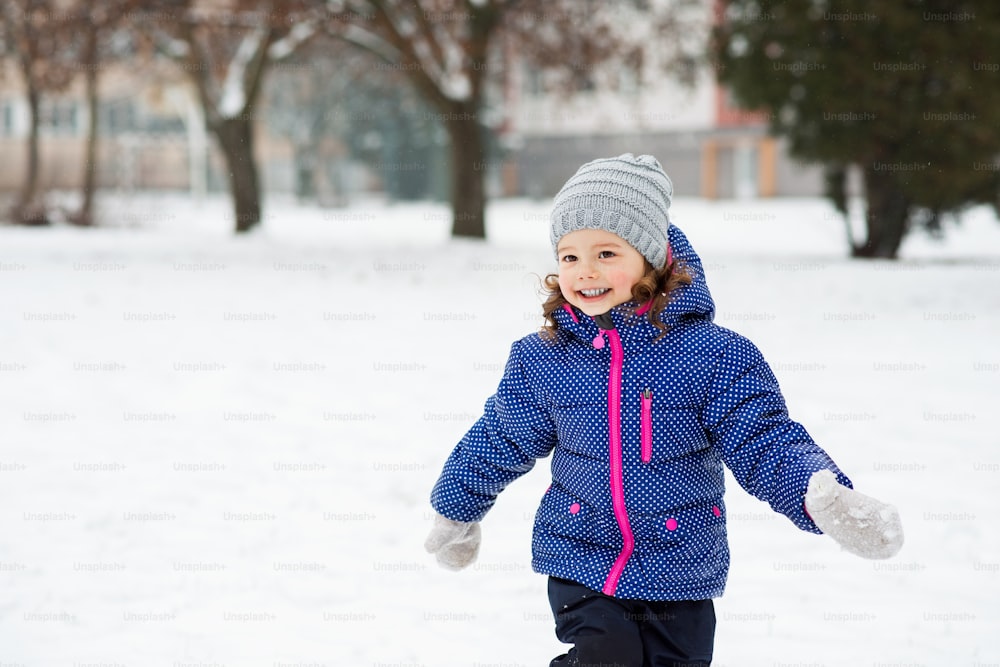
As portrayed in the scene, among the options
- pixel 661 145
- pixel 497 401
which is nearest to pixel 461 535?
pixel 497 401

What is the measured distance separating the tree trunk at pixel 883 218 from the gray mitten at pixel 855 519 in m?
15.3

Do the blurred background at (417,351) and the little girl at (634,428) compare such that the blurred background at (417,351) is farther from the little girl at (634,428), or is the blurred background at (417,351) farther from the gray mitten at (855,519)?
the gray mitten at (855,519)

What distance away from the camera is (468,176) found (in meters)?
20.3

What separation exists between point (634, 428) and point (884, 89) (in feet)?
44.4

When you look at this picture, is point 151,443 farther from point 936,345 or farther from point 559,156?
point 559,156

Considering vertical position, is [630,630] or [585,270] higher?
Result: [585,270]

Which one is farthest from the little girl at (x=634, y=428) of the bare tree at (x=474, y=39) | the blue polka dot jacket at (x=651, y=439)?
the bare tree at (x=474, y=39)

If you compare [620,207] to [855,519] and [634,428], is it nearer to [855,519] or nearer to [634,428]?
[634,428]

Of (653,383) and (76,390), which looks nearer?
(653,383)

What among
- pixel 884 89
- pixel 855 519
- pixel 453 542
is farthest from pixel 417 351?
pixel 884 89

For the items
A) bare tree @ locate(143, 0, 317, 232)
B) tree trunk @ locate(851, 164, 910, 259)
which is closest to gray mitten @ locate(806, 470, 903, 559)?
tree trunk @ locate(851, 164, 910, 259)

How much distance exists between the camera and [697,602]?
8.36ft

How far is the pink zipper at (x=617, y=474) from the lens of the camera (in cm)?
246

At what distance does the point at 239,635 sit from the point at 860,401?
14.8ft
